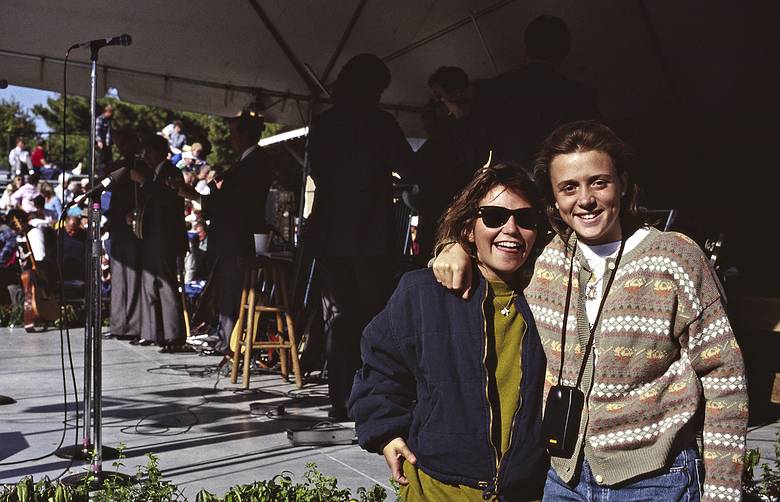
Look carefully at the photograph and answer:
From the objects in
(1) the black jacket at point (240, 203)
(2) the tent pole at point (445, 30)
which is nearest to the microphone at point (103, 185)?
(1) the black jacket at point (240, 203)

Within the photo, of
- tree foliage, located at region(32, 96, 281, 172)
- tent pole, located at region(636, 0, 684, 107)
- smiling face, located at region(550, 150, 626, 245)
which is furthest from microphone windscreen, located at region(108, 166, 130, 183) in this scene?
tree foliage, located at region(32, 96, 281, 172)

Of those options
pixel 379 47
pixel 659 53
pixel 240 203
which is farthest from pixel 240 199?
pixel 659 53

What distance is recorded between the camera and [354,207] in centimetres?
623

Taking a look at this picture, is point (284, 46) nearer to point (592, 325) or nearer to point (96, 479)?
point (96, 479)

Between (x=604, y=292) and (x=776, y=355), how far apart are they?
4.55 m

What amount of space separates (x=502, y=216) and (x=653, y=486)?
74cm

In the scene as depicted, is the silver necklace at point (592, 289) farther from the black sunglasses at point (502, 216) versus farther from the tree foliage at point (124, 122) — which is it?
the tree foliage at point (124, 122)

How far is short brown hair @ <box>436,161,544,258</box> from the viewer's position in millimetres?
2545

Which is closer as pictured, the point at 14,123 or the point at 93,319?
the point at 93,319

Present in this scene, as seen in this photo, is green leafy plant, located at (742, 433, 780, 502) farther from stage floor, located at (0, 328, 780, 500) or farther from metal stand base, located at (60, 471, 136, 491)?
metal stand base, located at (60, 471, 136, 491)

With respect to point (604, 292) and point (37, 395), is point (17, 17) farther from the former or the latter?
point (604, 292)

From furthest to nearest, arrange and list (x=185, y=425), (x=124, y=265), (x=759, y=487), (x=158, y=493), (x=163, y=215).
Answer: (x=124, y=265) → (x=163, y=215) → (x=185, y=425) → (x=759, y=487) → (x=158, y=493)

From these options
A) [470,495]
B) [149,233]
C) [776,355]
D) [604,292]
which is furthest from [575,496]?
[149,233]

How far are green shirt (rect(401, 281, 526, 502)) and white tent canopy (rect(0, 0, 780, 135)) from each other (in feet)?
15.2
